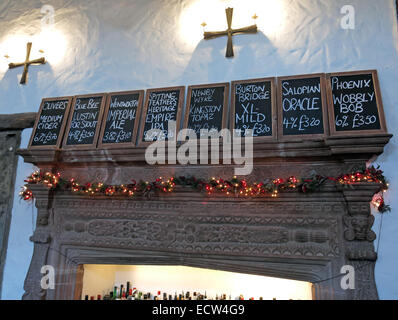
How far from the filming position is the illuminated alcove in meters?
3.16

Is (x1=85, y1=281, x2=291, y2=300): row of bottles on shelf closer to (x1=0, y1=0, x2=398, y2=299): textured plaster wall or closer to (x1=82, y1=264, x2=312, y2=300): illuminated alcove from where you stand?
(x1=82, y1=264, x2=312, y2=300): illuminated alcove

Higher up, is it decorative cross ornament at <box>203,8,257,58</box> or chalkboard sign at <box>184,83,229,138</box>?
decorative cross ornament at <box>203,8,257,58</box>

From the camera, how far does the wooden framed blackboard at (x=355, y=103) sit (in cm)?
236

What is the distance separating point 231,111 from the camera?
2.74 metres

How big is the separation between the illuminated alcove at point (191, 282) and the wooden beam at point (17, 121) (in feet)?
Result: 6.37

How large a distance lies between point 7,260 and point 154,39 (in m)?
3.18

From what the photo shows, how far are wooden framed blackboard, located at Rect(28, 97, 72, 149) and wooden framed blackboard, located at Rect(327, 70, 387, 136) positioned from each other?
115 inches

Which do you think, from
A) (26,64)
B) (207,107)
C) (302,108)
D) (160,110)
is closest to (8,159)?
(26,64)

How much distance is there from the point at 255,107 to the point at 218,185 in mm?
874

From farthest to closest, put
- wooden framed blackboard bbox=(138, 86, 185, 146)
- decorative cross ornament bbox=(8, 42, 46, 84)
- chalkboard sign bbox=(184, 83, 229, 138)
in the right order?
decorative cross ornament bbox=(8, 42, 46, 84) → wooden framed blackboard bbox=(138, 86, 185, 146) → chalkboard sign bbox=(184, 83, 229, 138)

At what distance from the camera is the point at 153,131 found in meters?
2.90

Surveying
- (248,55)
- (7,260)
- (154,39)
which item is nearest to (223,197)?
(248,55)

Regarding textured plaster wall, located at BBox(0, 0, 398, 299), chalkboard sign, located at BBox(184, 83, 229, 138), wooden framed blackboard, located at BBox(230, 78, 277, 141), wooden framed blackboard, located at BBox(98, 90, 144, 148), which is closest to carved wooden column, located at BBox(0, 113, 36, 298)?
textured plaster wall, located at BBox(0, 0, 398, 299)

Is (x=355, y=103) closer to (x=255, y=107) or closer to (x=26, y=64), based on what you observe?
(x=255, y=107)
